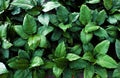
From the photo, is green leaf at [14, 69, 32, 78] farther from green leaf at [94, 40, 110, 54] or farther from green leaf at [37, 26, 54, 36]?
green leaf at [94, 40, 110, 54]

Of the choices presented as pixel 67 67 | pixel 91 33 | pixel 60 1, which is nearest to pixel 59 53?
pixel 67 67

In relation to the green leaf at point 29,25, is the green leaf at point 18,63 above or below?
below

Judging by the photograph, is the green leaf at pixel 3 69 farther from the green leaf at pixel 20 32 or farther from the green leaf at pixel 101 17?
the green leaf at pixel 101 17

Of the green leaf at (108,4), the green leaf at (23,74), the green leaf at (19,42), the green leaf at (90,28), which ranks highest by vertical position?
the green leaf at (108,4)

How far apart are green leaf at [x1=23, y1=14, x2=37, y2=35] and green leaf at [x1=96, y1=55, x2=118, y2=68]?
1.22 feet

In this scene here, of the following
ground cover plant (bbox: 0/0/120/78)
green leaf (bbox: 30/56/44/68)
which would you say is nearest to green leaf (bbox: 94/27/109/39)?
ground cover plant (bbox: 0/0/120/78)

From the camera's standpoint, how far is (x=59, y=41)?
1.41 meters

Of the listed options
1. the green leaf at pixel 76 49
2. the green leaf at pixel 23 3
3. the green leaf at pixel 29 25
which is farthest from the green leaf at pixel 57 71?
the green leaf at pixel 23 3

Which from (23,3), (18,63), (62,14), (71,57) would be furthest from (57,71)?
(23,3)

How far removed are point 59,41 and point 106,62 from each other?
0.27m

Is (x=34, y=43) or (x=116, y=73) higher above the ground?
(x=34, y=43)

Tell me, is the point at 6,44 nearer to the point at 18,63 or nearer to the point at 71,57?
the point at 18,63

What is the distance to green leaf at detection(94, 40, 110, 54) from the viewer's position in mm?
1327

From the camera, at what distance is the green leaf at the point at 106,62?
1302mm
